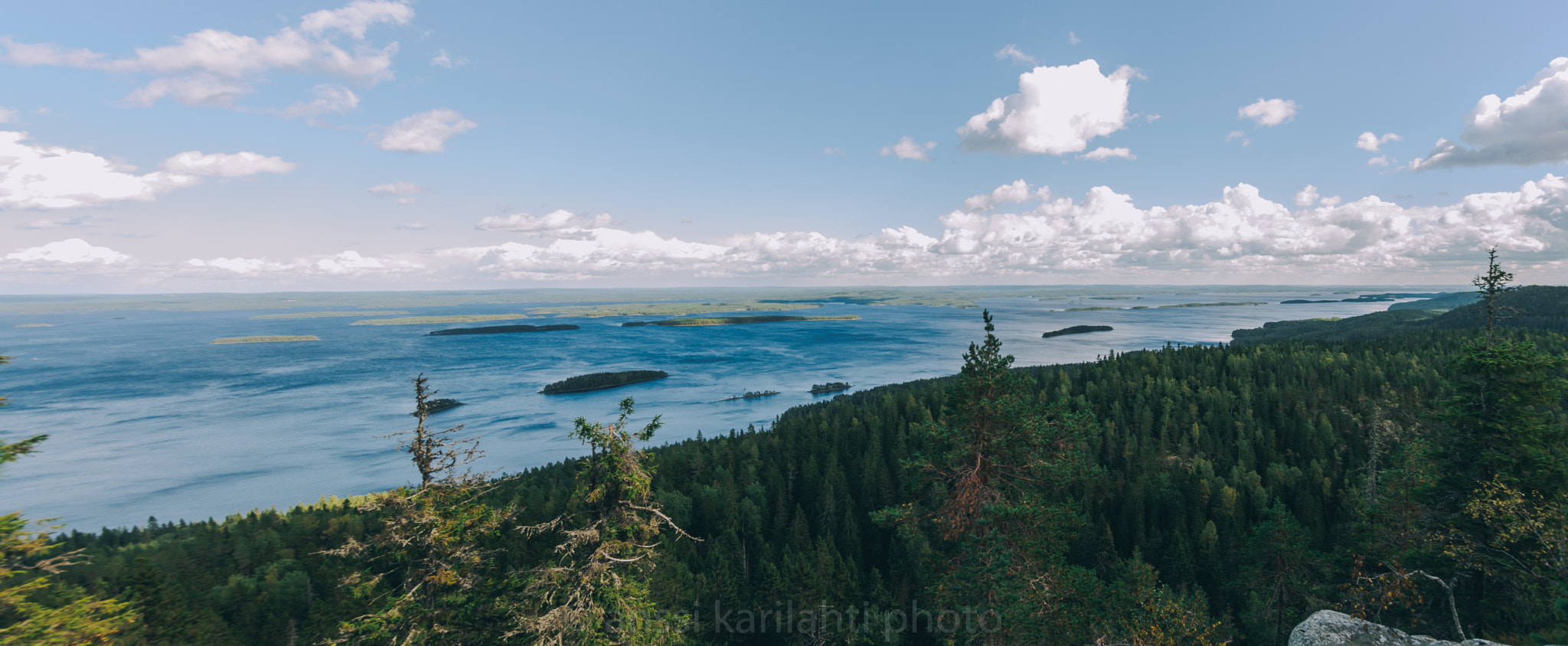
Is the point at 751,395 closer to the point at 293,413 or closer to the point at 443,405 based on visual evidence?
the point at 443,405

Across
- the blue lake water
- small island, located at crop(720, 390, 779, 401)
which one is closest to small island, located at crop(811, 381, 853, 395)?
the blue lake water

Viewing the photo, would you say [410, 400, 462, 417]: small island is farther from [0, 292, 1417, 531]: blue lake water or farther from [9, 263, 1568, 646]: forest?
[9, 263, 1568, 646]: forest

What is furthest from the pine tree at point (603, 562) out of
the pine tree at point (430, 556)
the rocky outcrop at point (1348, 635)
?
the rocky outcrop at point (1348, 635)

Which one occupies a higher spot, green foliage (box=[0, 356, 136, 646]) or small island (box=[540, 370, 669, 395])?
green foliage (box=[0, 356, 136, 646])

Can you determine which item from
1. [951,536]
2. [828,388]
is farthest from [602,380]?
[951,536]

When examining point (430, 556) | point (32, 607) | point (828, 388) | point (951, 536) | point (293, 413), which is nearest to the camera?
point (32, 607)

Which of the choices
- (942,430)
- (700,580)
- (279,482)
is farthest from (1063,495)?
(279,482)
